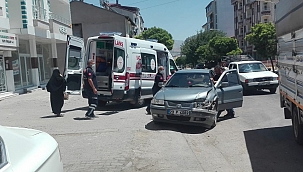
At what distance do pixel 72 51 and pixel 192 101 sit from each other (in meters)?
5.62

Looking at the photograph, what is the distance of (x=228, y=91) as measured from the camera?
916 centimetres

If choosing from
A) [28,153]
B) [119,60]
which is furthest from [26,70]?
[28,153]

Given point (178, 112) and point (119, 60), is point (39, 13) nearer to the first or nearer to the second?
point (119, 60)

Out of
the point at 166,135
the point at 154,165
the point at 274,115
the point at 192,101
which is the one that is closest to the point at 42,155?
the point at 154,165

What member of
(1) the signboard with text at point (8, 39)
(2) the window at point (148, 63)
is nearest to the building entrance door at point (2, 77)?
(1) the signboard with text at point (8, 39)

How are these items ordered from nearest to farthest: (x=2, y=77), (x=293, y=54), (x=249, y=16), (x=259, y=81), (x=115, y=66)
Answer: (x=293, y=54) → (x=115, y=66) → (x=259, y=81) → (x=2, y=77) → (x=249, y=16)

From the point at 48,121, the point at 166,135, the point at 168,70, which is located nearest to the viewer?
the point at 166,135

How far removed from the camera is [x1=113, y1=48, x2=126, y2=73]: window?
10.9 metres

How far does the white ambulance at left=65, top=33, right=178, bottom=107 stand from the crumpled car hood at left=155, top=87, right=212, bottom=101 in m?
2.72

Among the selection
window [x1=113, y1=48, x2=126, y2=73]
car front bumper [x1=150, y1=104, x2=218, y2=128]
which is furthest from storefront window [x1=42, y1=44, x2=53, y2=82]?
car front bumper [x1=150, y1=104, x2=218, y2=128]

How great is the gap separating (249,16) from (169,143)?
208 ft

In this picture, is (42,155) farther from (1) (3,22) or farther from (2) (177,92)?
(1) (3,22)

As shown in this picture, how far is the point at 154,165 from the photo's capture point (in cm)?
521

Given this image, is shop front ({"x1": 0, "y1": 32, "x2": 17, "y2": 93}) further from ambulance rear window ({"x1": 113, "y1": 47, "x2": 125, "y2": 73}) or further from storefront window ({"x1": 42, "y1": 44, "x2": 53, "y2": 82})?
ambulance rear window ({"x1": 113, "y1": 47, "x2": 125, "y2": 73})
